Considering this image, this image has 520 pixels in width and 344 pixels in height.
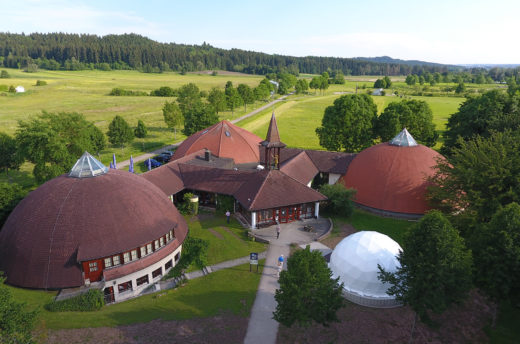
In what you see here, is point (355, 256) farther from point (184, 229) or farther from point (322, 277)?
point (184, 229)

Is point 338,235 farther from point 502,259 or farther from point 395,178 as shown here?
point 502,259

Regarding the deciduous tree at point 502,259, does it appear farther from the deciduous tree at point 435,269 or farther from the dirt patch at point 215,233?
the dirt patch at point 215,233

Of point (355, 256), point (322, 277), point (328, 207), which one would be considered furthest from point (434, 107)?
point (322, 277)

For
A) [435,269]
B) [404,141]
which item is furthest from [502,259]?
[404,141]

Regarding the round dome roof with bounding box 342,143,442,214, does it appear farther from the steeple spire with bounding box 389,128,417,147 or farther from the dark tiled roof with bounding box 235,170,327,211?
the dark tiled roof with bounding box 235,170,327,211

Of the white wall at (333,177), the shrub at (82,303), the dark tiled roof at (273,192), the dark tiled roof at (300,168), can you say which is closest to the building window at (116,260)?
the shrub at (82,303)

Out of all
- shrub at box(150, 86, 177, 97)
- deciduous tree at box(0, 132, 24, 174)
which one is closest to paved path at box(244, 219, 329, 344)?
deciduous tree at box(0, 132, 24, 174)
